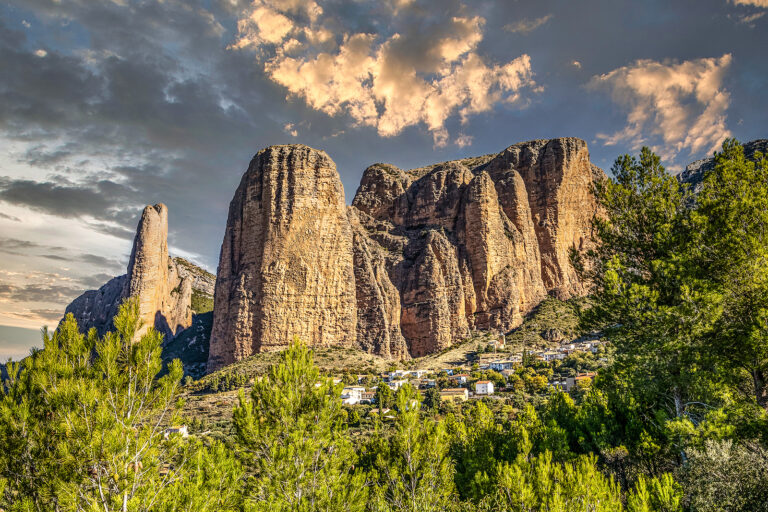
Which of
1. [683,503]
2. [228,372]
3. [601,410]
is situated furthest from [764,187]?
[228,372]

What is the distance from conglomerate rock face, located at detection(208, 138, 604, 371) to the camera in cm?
6425

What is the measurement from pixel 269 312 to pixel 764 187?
58306 millimetres

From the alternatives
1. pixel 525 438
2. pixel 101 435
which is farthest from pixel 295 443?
pixel 525 438

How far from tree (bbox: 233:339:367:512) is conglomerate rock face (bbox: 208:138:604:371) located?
51.3 m

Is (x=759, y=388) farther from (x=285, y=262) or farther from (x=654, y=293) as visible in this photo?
(x=285, y=262)

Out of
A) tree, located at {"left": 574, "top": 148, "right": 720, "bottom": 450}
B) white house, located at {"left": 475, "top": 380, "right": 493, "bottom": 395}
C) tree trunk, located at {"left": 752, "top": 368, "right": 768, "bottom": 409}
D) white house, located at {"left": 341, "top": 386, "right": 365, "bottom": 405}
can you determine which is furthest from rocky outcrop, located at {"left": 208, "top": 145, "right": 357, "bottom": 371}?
tree trunk, located at {"left": 752, "top": 368, "right": 768, "bottom": 409}

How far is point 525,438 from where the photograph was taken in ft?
51.5

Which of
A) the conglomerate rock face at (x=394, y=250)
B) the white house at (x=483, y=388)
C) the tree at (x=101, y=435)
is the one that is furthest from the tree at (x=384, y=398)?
the tree at (x=101, y=435)

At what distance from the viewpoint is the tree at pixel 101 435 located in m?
8.05

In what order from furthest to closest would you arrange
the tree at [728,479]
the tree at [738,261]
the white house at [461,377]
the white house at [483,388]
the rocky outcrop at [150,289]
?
the rocky outcrop at [150,289], the white house at [461,377], the white house at [483,388], the tree at [738,261], the tree at [728,479]

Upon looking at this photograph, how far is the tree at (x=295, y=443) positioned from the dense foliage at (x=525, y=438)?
5cm

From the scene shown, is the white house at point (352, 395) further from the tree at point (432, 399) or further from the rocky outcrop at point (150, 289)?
the rocky outcrop at point (150, 289)

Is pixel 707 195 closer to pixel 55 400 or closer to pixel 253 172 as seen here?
pixel 55 400

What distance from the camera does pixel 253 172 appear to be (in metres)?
69.0
